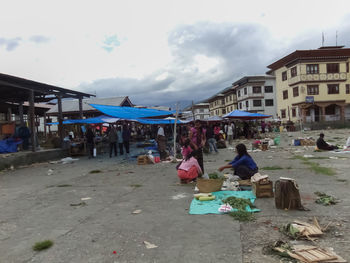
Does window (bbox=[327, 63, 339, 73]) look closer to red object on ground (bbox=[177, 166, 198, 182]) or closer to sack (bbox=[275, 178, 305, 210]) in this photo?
red object on ground (bbox=[177, 166, 198, 182])

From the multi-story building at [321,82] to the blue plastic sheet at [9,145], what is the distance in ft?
113

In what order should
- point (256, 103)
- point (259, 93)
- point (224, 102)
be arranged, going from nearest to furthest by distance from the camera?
point (259, 93) → point (256, 103) → point (224, 102)

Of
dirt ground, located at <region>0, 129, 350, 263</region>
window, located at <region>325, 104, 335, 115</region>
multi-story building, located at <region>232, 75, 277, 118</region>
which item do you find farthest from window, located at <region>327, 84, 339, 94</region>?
dirt ground, located at <region>0, 129, 350, 263</region>

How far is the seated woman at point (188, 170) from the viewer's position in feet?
23.7

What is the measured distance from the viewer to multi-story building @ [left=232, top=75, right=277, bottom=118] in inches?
1992

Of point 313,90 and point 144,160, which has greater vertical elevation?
point 313,90

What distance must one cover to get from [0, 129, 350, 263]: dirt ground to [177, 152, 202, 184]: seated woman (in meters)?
0.29

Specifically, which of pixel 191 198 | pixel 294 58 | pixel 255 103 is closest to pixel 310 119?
pixel 294 58

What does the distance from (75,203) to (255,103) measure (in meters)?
49.5

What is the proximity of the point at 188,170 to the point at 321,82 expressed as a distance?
3640 cm

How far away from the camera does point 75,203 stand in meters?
5.82

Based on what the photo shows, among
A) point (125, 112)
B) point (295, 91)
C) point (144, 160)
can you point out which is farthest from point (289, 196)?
point (295, 91)

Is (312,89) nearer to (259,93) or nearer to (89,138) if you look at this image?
(259,93)

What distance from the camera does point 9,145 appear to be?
41.1 ft
